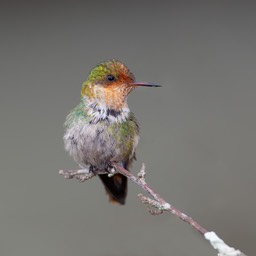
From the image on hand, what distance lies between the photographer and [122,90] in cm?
139

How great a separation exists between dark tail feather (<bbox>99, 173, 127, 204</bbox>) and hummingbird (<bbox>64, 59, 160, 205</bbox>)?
95 millimetres

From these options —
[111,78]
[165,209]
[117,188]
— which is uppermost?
[111,78]

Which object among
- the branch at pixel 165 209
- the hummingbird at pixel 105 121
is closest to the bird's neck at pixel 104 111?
the hummingbird at pixel 105 121

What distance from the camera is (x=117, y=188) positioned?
1573 mm

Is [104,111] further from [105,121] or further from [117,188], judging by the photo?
[117,188]

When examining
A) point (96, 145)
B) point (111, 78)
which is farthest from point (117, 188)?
point (111, 78)

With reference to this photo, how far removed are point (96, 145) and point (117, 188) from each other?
0.19m

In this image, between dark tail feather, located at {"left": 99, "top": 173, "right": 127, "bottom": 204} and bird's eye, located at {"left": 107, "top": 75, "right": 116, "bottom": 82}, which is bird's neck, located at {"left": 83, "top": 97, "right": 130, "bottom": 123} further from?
dark tail feather, located at {"left": 99, "top": 173, "right": 127, "bottom": 204}

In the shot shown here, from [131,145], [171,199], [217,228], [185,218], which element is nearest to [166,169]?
[171,199]

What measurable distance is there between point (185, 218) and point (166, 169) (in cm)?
148

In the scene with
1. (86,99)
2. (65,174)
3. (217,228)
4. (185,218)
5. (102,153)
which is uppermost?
(217,228)

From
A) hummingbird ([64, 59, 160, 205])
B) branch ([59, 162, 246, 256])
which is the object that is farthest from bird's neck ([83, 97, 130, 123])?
branch ([59, 162, 246, 256])

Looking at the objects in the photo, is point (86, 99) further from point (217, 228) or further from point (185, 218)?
point (217, 228)

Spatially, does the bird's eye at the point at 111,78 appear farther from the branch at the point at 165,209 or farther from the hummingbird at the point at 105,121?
the branch at the point at 165,209
